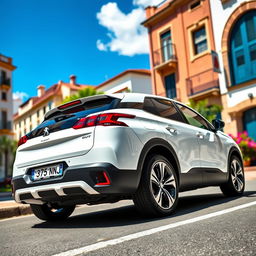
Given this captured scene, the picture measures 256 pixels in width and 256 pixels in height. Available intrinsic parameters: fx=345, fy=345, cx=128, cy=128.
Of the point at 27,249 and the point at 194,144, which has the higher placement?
the point at 194,144

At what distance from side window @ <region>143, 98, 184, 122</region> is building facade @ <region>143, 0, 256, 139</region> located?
48.2 ft

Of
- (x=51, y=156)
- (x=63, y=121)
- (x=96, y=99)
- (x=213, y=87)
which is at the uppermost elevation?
(x=213, y=87)

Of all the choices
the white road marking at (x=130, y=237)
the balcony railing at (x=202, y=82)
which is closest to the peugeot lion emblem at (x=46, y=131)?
the white road marking at (x=130, y=237)

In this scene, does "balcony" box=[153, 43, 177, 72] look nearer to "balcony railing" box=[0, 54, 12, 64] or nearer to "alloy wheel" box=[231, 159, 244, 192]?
"alloy wheel" box=[231, 159, 244, 192]

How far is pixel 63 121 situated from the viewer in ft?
13.0

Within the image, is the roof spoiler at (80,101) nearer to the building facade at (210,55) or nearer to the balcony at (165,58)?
the building facade at (210,55)

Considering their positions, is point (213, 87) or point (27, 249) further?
point (213, 87)

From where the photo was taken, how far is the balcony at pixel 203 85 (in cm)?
1994

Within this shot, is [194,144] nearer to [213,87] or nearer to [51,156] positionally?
[51,156]

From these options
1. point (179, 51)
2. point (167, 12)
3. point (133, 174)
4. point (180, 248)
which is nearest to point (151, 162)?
point (133, 174)

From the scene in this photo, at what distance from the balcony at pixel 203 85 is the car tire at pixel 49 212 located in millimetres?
16234

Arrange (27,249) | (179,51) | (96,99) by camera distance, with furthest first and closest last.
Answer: (179,51)
(96,99)
(27,249)

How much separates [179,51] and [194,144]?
19.0 meters

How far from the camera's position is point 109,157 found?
11.6 ft
